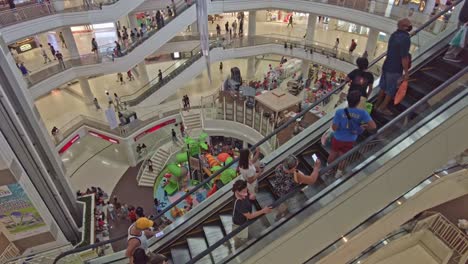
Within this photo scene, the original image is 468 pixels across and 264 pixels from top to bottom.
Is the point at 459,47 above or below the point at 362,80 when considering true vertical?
above

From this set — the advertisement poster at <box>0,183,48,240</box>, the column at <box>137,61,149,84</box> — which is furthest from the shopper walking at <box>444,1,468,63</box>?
the column at <box>137,61,149,84</box>

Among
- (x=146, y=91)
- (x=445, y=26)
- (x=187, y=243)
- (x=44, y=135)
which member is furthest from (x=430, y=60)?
(x=146, y=91)

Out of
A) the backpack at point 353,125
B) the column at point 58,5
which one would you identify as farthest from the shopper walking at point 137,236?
the column at point 58,5

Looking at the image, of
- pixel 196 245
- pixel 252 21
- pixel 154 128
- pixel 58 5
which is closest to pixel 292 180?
pixel 196 245

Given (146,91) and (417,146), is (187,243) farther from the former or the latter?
(146,91)

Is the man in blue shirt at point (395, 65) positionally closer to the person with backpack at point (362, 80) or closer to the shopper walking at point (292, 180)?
the person with backpack at point (362, 80)

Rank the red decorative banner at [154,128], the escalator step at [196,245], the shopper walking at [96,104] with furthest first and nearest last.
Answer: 1. the shopper walking at [96,104]
2. the red decorative banner at [154,128]
3. the escalator step at [196,245]

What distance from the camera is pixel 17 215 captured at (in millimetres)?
8977

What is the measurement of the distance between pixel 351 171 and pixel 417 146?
1.07m

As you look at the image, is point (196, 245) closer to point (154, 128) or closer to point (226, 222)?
point (226, 222)

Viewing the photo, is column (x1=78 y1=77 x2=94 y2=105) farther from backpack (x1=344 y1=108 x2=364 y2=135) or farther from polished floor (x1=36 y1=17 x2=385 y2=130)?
backpack (x1=344 y1=108 x2=364 y2=135)

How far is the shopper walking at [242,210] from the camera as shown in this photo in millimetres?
4730

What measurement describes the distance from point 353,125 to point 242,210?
88.3 inches

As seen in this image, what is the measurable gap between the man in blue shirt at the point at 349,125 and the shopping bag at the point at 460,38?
8.77 feet
